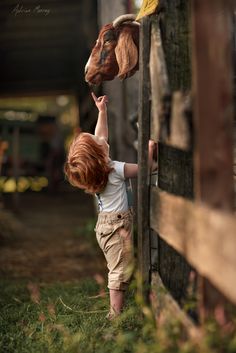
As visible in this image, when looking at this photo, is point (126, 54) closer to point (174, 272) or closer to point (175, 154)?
point (175, 154)

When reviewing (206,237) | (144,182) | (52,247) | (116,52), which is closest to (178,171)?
(144,182)

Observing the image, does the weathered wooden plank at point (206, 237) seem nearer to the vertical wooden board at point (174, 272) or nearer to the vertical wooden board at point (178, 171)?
the vertical wooden board at point (178, 171)

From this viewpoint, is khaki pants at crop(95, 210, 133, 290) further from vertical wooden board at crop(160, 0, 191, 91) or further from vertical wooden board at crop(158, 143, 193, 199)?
vertical wooden board at crop(160, 0, 191, 91)

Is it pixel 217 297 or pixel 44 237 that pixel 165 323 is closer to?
pixel 217 297

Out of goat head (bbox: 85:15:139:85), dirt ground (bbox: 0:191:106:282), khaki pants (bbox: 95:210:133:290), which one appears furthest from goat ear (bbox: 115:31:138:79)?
dirt ground (bbox: 0:191:106:282)

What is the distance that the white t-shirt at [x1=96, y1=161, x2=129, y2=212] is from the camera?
3.46m

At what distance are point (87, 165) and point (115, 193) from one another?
279 mm

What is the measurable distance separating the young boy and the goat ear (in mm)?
355

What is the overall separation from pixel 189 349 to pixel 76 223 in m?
7.31

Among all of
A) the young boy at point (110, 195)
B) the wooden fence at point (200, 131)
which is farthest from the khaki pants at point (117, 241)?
the wooden fence at point (200, 131)

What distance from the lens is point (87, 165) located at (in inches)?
131

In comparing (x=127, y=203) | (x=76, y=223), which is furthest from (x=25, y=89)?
(x=127, y=203)

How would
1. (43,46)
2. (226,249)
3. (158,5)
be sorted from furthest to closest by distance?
(43,46) → (158,5) → (226,249)

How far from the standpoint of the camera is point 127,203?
3.56 metres
